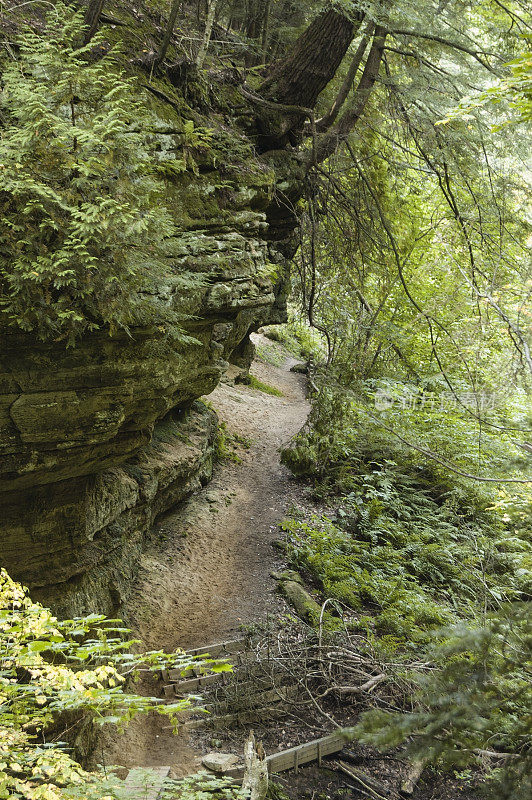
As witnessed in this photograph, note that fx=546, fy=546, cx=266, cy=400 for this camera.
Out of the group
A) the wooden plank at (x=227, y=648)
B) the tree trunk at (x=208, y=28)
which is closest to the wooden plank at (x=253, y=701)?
the wooden plank at (x=227, y=648)

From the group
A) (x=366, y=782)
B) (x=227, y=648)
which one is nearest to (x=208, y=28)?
(x=227, y=648)

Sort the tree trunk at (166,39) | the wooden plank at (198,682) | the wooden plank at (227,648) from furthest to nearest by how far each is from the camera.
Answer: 1. the wooden plank at (227,648)
2. the wooden plank at (198,682)
3. the tree trunk at (166,39)

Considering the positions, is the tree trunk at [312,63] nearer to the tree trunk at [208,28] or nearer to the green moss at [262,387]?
the tree trunk at [208,28]

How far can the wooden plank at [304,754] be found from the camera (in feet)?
18.2

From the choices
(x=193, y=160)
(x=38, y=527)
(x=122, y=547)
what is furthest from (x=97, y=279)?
(x=122, y=547)

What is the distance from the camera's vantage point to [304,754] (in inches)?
225

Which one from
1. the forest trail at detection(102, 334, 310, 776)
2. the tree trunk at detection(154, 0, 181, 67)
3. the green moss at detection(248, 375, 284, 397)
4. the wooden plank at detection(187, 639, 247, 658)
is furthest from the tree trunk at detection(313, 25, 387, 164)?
the green moss at detection(248, 375, 284, 397)

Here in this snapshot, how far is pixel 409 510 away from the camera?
36.7 ft

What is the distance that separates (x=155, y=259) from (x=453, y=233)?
7234 millimetres

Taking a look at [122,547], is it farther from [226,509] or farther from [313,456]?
[313,456]

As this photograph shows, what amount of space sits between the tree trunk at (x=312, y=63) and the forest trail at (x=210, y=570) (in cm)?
739

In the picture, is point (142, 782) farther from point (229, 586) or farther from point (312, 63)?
point (312, 63)

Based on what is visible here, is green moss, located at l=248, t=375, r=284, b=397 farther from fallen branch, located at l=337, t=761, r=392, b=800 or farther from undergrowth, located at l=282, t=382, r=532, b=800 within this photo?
fallen branch, located at l=337, t=761, r=392, b=800

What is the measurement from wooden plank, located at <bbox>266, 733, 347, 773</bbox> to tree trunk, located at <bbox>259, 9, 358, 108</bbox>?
9.27 meters
